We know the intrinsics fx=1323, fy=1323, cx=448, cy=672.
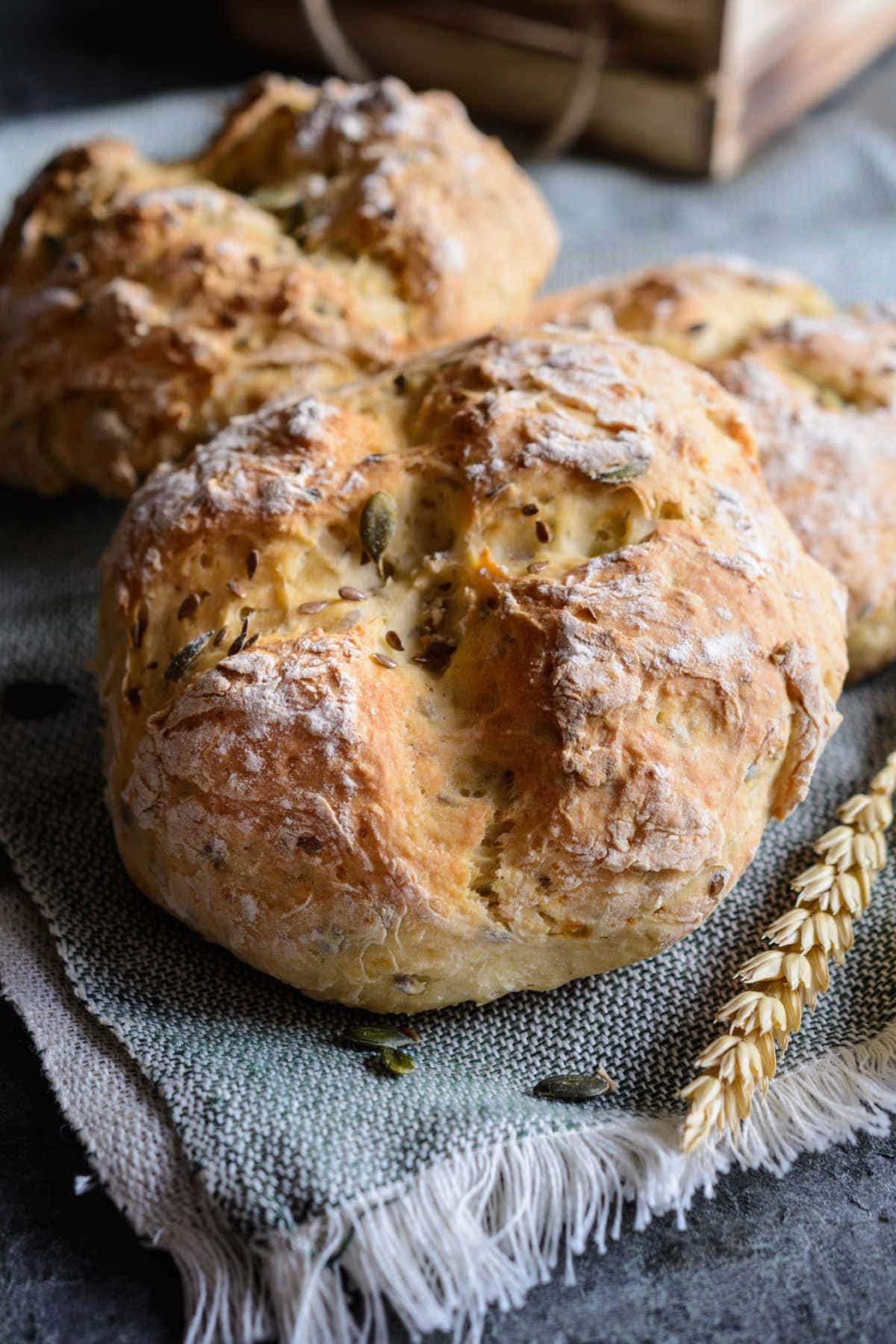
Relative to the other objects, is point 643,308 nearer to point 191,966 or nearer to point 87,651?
point 87,651

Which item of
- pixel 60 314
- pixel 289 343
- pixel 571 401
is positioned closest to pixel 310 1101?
pixel 571 401

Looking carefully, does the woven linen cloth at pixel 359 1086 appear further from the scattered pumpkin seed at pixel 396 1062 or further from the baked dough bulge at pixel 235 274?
the baked dough bulge at pixel 235 274

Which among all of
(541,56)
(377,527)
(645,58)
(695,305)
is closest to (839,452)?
(695,305)

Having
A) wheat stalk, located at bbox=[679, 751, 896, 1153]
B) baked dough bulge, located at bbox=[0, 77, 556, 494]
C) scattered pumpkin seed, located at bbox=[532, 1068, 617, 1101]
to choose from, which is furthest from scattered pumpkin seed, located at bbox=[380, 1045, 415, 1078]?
baked dough bulge, located at bbox=[0, 77, 556, 494]

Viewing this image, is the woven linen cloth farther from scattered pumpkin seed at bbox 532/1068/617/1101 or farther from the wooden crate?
the wooden crate

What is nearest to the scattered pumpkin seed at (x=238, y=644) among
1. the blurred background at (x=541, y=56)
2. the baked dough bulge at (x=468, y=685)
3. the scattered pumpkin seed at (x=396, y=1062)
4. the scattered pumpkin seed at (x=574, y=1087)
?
the baked dough bulge at (x=468, y=685)

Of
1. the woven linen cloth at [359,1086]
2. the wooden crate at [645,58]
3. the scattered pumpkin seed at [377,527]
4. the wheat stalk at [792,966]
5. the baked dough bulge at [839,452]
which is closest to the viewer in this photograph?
the woven linen cloth at [359,1086]
